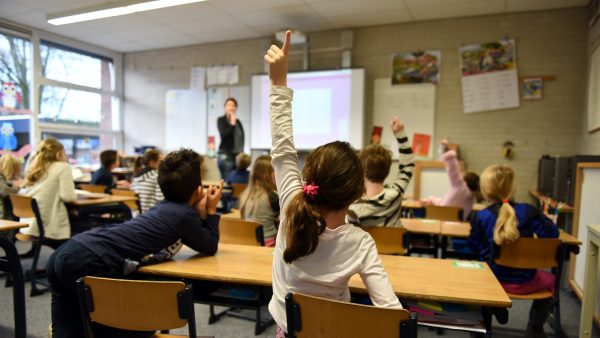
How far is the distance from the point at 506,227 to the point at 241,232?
145cm

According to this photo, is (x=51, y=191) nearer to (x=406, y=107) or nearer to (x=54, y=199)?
(x=54, y=199)

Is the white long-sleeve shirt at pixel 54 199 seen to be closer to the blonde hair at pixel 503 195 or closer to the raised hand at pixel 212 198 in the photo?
the raised hand at pixel 212 198

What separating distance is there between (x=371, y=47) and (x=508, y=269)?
426 centimetres

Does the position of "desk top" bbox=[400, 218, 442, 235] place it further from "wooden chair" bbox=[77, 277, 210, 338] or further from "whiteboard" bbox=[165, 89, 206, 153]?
"whiteboard" bbox=[165, 89, 206, 153]

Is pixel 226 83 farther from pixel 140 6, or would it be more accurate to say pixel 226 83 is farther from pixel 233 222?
pixel 233 222

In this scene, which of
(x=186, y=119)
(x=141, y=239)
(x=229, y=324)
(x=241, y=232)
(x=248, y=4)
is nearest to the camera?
(x=141, y=239)

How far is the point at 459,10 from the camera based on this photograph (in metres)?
4.95

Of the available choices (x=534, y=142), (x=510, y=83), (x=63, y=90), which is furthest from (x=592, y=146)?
(x=63, y=90)

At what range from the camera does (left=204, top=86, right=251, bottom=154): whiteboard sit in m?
6.46

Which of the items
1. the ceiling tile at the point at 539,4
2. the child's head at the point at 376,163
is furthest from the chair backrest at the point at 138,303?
the ceiling tile at the point at 539,4

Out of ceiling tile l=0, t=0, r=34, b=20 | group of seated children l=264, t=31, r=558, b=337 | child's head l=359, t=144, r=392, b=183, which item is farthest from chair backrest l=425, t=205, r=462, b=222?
ceiling tile l=0, t=0, r=34, b=20

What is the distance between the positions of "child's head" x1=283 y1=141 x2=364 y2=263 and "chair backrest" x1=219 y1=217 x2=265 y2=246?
3.84 feet

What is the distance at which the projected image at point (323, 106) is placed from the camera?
5.59 metres

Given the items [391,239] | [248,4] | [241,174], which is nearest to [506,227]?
[391,239]
